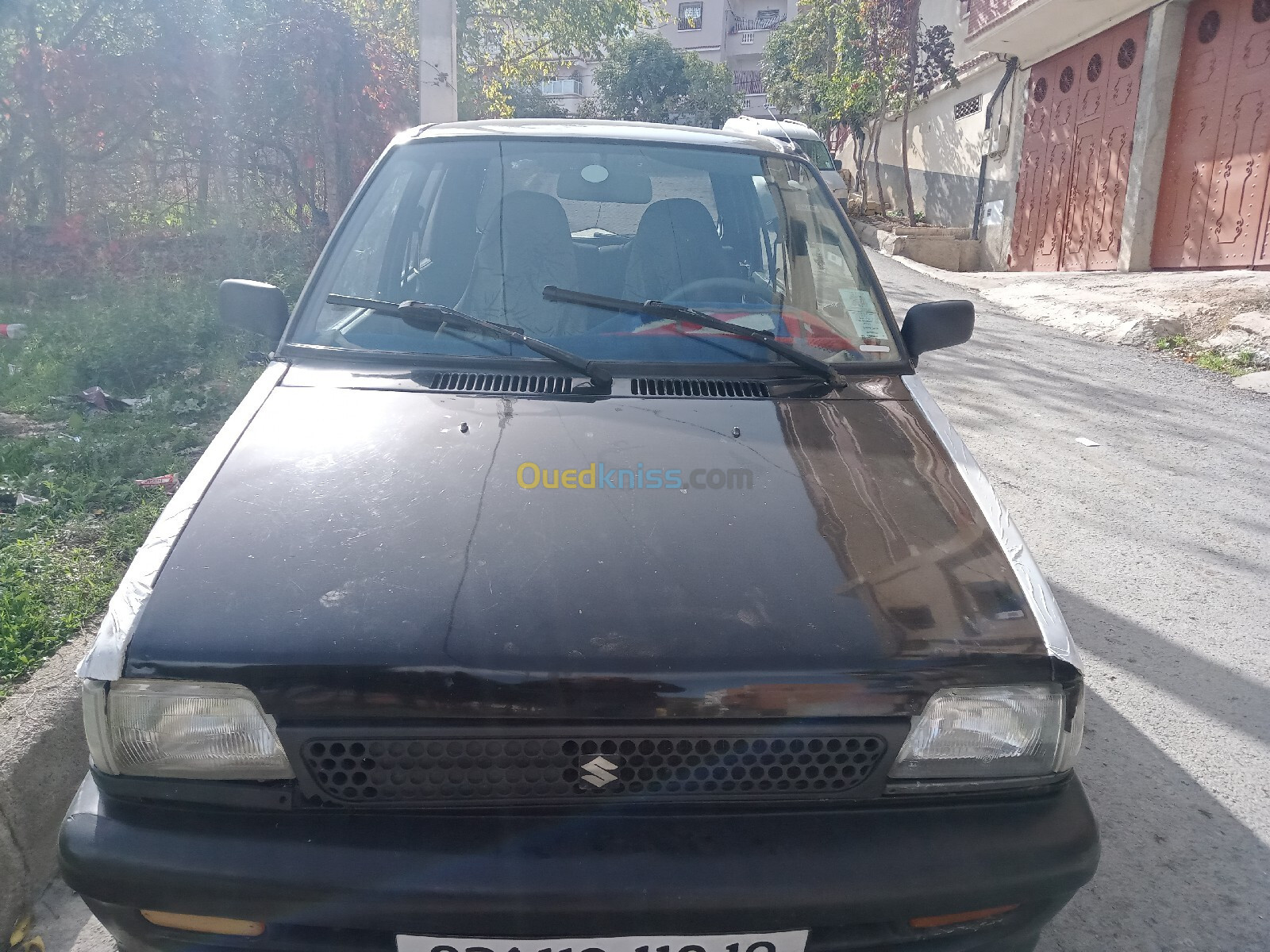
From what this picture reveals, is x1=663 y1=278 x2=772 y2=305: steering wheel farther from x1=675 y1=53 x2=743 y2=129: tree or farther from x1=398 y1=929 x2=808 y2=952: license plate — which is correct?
x1=675 y1=53 x2=743 y2=129: tree

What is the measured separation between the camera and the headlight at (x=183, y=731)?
4.99ft

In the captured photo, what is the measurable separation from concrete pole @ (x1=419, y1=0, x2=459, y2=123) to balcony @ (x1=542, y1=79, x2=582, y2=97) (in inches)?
1958

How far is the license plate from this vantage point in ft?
4.71

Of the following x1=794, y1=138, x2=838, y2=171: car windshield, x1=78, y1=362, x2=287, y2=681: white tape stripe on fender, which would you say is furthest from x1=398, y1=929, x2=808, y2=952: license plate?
x1=794, y1=138, x2=838, y2=171: car windshield

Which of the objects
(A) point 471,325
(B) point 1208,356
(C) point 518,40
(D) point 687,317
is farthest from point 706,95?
(A) point 471,325

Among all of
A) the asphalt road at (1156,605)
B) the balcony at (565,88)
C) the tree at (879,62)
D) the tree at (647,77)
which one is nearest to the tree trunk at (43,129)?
the asphalt road at (1156,605)

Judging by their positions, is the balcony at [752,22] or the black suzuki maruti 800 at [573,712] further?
the balcony at [752,22]

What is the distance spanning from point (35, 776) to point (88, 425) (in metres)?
3.05

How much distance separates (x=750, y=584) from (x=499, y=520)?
491 millimetres

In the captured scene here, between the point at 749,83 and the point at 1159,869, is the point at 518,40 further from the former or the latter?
the point at 749,83

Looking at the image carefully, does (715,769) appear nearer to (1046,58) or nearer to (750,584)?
(750,584)

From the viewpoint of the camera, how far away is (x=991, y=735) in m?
1.62

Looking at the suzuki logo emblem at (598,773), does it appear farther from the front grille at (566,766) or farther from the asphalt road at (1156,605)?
the asphalt road at (1156,605)

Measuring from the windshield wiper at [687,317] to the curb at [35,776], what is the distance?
62.3 inches
